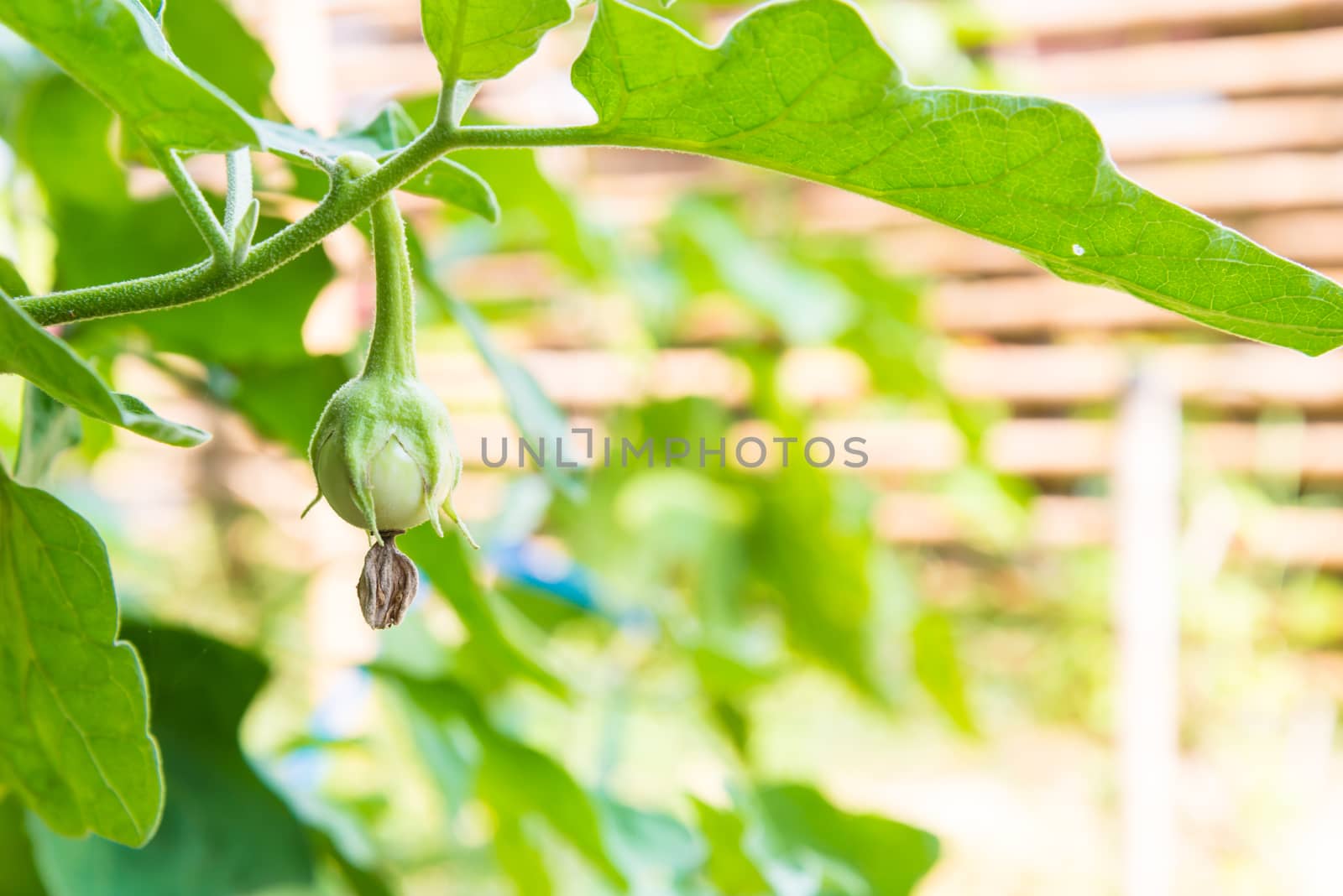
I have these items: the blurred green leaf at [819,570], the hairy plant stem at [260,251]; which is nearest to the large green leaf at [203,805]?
the hairy plant stem at [260,251]

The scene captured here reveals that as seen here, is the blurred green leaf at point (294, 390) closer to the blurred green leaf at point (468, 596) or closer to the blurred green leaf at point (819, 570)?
the blurred green leaf at point (468, 596)

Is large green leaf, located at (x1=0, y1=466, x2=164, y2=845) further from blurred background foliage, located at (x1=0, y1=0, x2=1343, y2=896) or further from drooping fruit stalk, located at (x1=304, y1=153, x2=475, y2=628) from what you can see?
blurred background foliage, located at (x1=0, y1=0, x2=1343, y2=896)

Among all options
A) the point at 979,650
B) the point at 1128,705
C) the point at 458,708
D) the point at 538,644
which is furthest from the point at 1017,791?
the point at 458,708

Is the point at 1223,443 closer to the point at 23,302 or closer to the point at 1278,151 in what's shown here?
the point at 1278,151

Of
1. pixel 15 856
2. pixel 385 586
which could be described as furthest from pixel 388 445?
pixel 15 856

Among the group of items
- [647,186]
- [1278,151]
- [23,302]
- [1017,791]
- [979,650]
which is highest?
[1278,151]

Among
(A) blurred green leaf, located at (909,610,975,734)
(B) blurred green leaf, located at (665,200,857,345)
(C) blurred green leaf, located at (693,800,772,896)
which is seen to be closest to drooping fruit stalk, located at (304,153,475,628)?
(C) blurred green leaf, located at (693,800,772,896)
